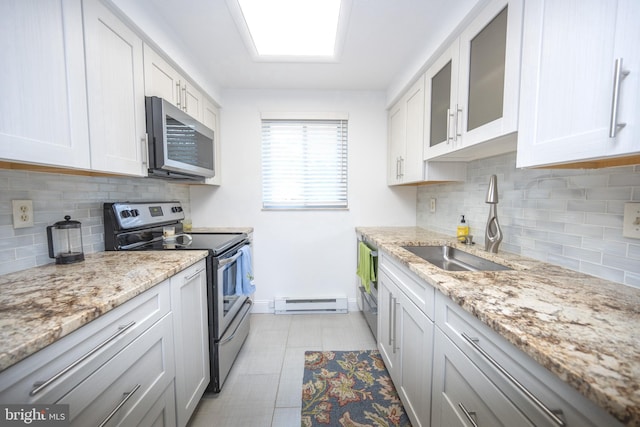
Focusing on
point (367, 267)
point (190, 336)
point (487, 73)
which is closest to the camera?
point (487, 73)

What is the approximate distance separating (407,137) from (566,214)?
126cm

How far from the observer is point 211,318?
1482mm

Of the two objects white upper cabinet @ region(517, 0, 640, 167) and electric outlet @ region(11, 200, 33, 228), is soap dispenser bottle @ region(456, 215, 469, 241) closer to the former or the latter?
white upper cabinet @ region(517, 0, 640, 167)

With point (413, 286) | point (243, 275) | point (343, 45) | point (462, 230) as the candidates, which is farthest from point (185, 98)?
point (462, 230)

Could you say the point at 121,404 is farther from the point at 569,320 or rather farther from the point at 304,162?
the point at 304,162

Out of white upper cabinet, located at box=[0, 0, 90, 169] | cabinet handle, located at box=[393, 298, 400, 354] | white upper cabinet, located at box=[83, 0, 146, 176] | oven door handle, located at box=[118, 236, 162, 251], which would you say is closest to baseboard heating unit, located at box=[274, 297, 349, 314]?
cabinet handle, located at box=[393, 298, 400, 354]

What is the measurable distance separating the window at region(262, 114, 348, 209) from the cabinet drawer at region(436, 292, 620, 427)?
1931mm

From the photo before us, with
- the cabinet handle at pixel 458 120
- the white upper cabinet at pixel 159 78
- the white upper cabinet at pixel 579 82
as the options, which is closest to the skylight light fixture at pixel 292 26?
the white upper cabinet at pixel 159 78

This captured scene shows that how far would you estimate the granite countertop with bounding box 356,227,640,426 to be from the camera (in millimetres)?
433

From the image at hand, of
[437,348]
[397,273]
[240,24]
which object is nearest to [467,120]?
[397,273]

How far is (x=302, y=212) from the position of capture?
2643mm

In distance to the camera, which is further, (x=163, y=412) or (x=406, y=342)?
(x=406, y=342)

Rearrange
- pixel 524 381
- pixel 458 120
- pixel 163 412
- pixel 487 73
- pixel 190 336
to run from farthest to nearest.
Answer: pixel 458 120 → pixel 190 336 → pixel 487 73 → pixel 163 412 → pixel 524 381

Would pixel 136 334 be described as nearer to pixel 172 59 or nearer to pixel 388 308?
pixel 388 308
